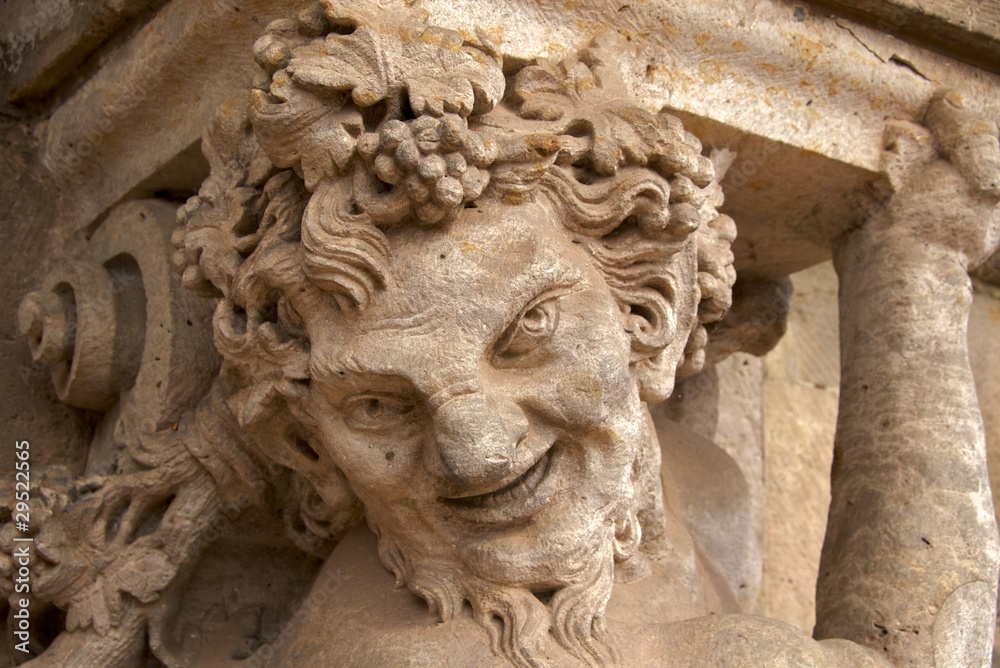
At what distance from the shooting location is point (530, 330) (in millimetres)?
1297

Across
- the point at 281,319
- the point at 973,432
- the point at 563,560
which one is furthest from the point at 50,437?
→ the point at 973,432

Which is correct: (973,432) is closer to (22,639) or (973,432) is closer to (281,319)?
(281,319)

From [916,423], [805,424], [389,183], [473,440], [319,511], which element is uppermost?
[389,183]

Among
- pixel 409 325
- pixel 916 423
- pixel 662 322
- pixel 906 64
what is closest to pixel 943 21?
pixel 906 64

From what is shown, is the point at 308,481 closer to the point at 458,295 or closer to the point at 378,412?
the point at 378,412

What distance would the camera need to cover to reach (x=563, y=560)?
1.33 meters

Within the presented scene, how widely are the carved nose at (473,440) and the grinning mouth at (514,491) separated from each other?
6 centimetres

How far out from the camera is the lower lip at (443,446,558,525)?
1.30 m

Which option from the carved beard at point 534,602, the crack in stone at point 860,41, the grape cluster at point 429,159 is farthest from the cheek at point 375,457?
the crack in stone at point 860,41

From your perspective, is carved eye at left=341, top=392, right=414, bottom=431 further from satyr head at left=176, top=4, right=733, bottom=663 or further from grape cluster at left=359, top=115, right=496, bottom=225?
grape cluster at left=359, top=115, right=496, bottom=225

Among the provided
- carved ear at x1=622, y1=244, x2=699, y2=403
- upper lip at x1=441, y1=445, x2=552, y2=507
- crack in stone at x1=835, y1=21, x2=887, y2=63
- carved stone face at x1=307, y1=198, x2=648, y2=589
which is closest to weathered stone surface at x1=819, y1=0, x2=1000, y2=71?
crack in stone at x1=835, y1=21, x2=887, y2=63

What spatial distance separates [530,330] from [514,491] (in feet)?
0.61

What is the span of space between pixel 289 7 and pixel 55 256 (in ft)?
2.36

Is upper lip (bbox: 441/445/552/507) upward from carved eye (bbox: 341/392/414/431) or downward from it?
downward
